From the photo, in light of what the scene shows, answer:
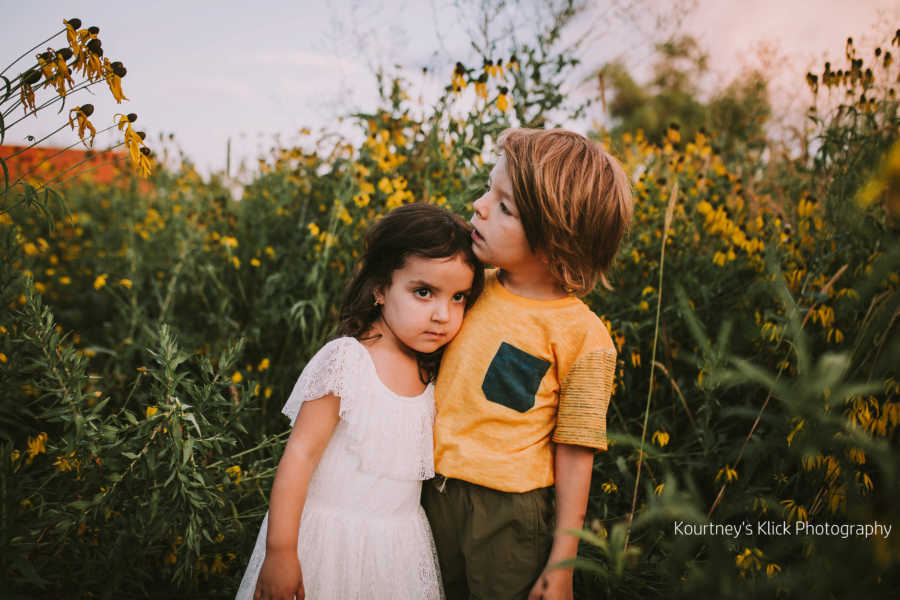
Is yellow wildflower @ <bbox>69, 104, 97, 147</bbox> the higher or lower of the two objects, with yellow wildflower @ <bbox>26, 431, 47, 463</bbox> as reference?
higher

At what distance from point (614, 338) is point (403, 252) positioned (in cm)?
97

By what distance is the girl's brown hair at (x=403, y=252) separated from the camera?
4.64 feet

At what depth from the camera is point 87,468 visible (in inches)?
55.9

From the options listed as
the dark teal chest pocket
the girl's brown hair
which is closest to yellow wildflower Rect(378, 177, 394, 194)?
the girl's brown hair

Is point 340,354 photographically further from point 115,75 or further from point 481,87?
point 481,87

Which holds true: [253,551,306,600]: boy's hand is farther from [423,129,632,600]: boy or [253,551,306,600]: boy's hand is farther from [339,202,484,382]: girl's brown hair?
[339,202,484,382]: girl's brown hair

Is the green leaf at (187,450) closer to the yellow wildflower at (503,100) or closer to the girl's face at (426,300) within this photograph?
the girl's face at (426,300)

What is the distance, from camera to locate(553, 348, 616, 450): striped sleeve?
1.34m

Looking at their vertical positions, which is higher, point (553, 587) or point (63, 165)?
point (63, 165)

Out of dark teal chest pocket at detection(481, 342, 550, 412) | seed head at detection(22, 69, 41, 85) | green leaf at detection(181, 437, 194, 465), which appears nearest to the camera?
seed head at detection(22, 69, 41, 85)

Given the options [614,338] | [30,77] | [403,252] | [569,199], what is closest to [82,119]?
[30,77]

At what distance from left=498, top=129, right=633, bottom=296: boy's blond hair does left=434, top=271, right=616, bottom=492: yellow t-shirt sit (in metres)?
0.13

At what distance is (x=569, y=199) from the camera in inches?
55.6

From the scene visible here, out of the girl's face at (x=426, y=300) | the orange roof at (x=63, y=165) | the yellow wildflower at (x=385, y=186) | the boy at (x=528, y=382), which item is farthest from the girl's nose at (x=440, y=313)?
the yellow wildflower at (x=385, y=186)
